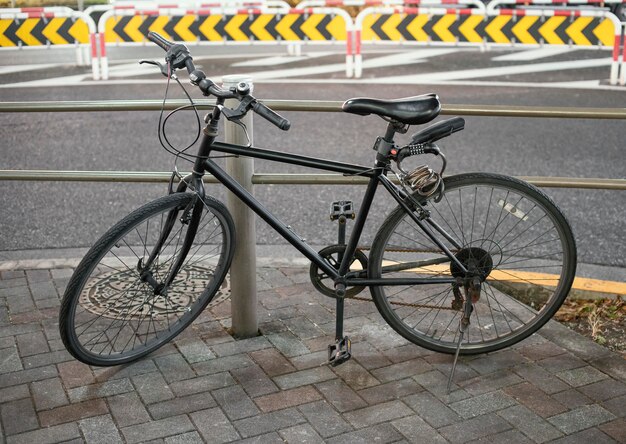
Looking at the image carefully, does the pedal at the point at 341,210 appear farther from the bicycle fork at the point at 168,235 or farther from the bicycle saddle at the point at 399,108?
the bicycle fork at the point at 168,235

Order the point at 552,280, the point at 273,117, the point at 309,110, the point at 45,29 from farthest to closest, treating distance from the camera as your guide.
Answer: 1. the point at 45,29
2. the point at 552,280
3. the point at 309,110
4. the point at 273,117

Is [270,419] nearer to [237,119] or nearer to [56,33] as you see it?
[237,119]

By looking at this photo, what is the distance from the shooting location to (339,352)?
3.86 metres

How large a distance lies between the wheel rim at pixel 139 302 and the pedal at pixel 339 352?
2.01 feet

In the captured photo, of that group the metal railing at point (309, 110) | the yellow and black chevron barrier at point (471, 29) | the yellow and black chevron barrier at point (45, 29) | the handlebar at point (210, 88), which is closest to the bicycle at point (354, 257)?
the handlebar at point (210, 88)

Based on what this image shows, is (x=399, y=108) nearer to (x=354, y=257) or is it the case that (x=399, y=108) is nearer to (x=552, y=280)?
(x=354, y=257)

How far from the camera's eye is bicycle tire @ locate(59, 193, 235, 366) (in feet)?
11.9

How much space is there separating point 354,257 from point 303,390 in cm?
62

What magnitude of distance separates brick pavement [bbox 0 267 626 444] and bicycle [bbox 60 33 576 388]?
110 mm

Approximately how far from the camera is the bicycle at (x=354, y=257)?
3.64 meters

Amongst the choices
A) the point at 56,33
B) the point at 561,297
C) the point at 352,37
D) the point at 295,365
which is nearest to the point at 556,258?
the point at 561,297

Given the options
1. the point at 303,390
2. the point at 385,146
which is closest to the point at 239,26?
the point at 385,146

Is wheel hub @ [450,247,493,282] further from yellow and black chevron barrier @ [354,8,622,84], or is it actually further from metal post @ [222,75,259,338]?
yellow and black chevron barrier @ [354,8,622,84]

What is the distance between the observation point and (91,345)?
4062 mm
